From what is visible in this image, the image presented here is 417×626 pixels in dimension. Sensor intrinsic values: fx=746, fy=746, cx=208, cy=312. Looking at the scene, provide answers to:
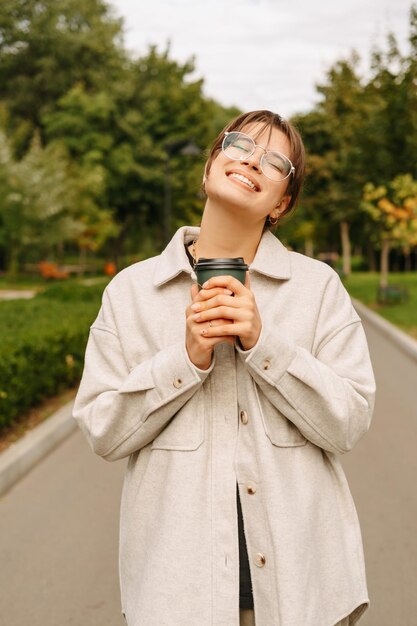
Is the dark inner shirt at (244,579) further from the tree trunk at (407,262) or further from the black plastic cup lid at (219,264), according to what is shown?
the tree trunk at (407,262)

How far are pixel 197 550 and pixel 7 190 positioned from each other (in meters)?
29.8

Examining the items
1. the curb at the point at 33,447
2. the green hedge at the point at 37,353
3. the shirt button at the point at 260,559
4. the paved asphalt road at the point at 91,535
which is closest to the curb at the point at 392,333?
the green hedge at the point at 37,353

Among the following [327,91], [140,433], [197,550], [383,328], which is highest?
[327,91]

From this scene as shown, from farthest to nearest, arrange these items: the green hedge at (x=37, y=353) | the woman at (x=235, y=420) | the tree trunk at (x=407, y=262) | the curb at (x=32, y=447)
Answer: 1. the tree trunk at (x=407, y=262)
2. the green hedge at (x=37, y=353)
3. the curb at (x=32, y=447)
4. the woman at (x=235, y=420)

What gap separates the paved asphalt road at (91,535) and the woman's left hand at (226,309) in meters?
2.54

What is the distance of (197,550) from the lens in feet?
5.40

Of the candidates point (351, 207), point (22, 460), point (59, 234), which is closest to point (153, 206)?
point (59, 234)

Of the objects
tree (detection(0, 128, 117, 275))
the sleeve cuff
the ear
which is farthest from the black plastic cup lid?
tree (detection(0, 128, 117, 275))

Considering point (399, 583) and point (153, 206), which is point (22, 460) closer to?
point (399, 583)

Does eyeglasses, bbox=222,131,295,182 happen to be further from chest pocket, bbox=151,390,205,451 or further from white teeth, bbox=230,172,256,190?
chest pocket, bbox=151,390,205,451

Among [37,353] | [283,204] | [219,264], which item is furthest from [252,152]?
[37,353]

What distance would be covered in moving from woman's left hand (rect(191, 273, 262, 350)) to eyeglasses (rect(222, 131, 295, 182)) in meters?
0.40

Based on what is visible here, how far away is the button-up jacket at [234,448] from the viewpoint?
5.33 feet

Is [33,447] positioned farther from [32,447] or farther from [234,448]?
[234,448]
